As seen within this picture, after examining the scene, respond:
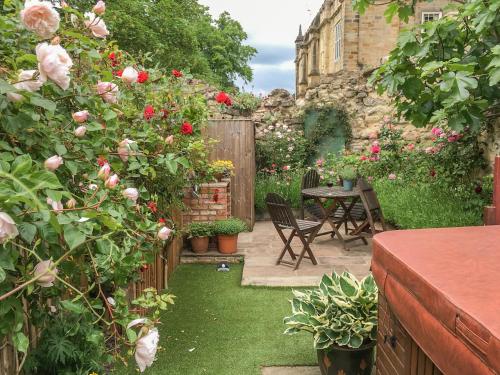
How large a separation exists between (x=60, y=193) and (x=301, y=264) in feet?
14.8

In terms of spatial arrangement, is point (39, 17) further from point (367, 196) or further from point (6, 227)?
point (367, 196)

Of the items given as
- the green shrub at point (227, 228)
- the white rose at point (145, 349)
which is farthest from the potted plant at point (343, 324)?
the green shrub at point (227, 228)

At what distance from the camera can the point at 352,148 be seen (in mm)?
9523

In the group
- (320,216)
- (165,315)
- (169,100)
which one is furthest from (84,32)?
(320,216)

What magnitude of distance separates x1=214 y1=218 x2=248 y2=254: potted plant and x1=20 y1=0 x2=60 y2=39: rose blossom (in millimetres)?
4515

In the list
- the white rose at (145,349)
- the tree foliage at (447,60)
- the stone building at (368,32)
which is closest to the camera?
the white rose at (145,349)

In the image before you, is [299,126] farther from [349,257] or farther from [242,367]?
[242,367]

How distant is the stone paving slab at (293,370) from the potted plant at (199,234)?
2.78m

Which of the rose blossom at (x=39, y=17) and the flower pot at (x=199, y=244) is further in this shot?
the flower pot at (x=199, y=244)

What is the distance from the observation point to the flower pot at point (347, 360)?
256 cm

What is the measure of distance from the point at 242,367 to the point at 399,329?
158 centimetres

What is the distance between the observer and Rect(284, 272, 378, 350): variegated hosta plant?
256 cm

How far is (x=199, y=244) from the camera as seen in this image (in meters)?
5.69

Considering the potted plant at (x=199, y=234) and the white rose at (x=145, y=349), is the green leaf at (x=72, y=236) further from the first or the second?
the potted plant at (x=199, y=234)
